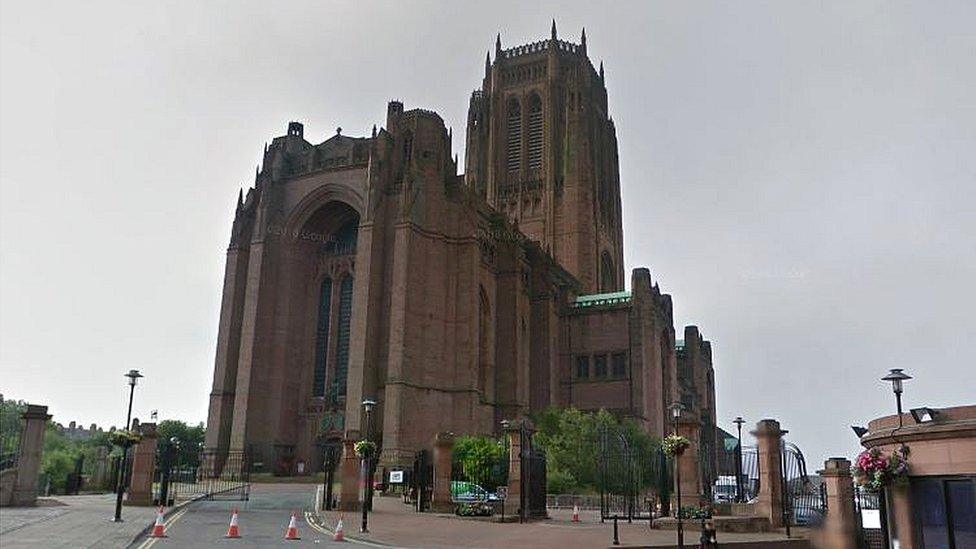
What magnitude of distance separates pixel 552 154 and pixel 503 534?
68.8 metres

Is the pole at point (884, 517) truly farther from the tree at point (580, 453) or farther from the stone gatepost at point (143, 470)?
the stone gatepost at point (143, 470)

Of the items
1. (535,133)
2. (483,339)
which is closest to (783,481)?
(483,339)

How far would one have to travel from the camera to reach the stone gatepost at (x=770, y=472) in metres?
24.0

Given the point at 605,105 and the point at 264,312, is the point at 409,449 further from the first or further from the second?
the point at 605,105

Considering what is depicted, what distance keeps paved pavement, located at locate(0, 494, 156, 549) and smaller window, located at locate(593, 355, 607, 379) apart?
45877 mm

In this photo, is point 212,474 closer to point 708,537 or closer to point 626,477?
point 626,477

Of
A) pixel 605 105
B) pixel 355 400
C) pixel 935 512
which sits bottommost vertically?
pixel 935 512

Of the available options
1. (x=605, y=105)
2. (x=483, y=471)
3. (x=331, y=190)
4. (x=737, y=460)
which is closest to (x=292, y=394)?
(x=331, y=190)

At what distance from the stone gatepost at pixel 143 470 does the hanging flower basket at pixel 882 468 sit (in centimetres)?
2438

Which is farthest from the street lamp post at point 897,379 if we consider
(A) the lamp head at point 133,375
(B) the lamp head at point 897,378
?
(A) the lamp head at point 133,375

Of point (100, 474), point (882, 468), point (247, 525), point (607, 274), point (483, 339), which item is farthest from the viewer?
point (607, 274)

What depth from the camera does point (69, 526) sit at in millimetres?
20297

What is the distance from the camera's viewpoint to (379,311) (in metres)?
50.7

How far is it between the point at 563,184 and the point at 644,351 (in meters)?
25.4
